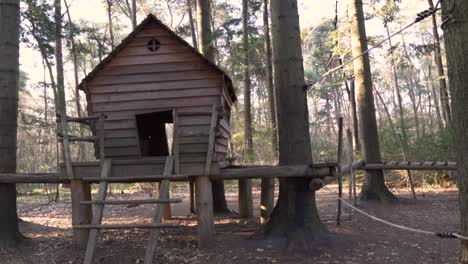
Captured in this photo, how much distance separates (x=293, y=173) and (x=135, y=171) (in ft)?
9.30

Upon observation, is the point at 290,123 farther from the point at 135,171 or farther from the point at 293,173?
the point at 135,171

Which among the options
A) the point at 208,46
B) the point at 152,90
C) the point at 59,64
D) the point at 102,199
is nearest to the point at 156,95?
the point at 152,90

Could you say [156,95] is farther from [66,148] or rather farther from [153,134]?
[153,134]

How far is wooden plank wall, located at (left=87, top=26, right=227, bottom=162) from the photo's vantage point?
7.27 meters

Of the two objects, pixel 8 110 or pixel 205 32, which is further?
pixel 205 32

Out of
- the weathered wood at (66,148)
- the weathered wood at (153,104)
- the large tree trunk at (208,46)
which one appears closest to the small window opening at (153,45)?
the weathered wood at (153,104)

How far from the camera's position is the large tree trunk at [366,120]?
11180 millimetres

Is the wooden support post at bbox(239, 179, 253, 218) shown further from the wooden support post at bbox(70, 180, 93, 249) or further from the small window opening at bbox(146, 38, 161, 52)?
the small window opening at bbox(146, 38, 161, 52)

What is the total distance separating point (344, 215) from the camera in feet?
31.5

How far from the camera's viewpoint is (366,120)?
445 inches

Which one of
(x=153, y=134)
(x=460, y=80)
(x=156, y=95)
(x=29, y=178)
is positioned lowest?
(x=29, y=178)

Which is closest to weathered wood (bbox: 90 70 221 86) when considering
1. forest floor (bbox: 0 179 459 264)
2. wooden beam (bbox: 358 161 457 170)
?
forest floor (bbox: 0 179 459 264)

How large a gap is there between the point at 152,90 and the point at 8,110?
277cm

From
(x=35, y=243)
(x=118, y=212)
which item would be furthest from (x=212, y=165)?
(x=118, y=212)
